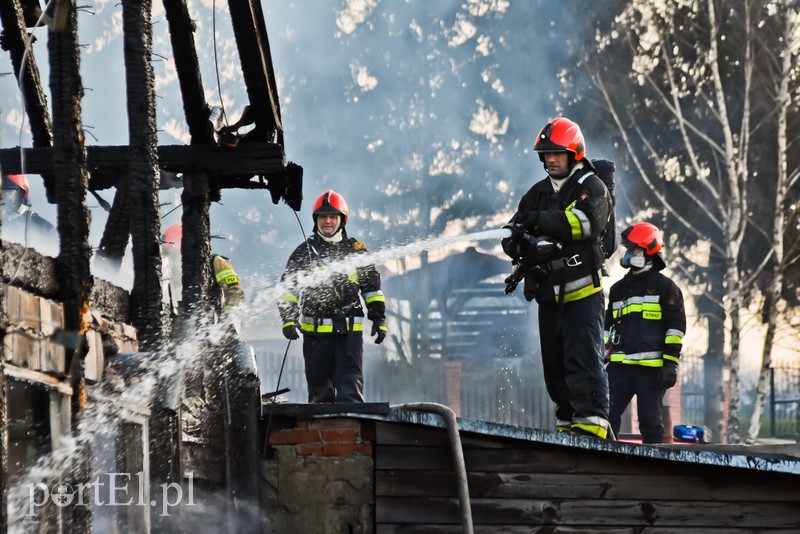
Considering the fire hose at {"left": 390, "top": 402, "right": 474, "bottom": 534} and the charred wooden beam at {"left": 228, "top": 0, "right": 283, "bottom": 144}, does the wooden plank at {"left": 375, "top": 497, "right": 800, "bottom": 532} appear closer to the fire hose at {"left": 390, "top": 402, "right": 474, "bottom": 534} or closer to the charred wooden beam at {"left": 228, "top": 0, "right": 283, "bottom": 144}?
the fire hose at {"left": 390, "top": 402, "right": 474, "bottom": 534}

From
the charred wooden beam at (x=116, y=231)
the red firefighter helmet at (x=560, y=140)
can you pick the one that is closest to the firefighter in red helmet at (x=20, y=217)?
the charred wooden beam at (x=116, y=231)

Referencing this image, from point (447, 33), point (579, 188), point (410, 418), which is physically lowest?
point (410, 418)

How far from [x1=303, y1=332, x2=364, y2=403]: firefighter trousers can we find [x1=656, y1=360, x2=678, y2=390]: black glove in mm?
2158

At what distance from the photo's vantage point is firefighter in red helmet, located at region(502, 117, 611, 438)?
6.12 metres

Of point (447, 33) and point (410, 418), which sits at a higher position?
point (447, 33)

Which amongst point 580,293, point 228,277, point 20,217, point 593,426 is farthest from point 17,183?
point 593,426

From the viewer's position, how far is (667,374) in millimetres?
8430

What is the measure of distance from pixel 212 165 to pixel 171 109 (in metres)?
23.4

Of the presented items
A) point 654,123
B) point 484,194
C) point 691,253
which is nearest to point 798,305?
point 691,253

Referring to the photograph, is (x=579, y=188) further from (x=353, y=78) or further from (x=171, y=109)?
(x=171, y=109)

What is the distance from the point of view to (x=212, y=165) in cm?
690

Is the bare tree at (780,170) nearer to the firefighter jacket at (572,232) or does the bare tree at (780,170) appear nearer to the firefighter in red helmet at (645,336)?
the firefighter in red helmet at (645,336)

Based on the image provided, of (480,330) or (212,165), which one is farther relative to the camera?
(480,330)

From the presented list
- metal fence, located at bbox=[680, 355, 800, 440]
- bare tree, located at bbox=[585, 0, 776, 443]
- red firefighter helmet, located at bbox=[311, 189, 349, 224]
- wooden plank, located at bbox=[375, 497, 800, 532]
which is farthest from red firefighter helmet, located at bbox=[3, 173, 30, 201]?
metal fence, located at bbox=[680, 355, 800, 440]
